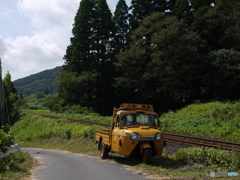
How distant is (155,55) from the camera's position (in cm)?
3584

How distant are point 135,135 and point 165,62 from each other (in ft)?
84.3

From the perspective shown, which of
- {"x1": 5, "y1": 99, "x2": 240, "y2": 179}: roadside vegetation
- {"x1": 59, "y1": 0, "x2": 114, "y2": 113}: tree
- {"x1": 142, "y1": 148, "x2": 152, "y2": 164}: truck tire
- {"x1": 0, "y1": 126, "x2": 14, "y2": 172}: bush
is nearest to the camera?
{"x1": 5, "y1": 99, "x2": 240, "y2": 179}: roadside vegetation

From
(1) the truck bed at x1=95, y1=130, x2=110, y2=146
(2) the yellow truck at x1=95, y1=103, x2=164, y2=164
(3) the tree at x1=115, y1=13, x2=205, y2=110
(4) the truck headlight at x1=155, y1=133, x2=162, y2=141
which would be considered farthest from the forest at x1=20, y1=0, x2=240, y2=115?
(4) the truck headlight at x1=155, y1=133, x2=162, y2=141

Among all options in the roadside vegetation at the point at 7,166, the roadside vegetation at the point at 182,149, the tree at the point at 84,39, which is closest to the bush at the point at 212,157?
the roadside vegetation at the point at 182,149

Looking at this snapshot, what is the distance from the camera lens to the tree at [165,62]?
3500 centimetres

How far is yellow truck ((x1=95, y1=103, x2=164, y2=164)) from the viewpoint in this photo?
34.7 feet

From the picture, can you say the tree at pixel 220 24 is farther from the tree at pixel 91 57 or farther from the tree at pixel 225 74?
the tree at pixel 91 57

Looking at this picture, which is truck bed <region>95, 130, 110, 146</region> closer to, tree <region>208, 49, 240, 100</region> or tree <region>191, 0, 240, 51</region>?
tree <region>208, 49, 240, 100</region>

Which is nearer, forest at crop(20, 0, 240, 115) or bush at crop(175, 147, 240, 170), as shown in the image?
bush at crop(175, 147, 240, 170)

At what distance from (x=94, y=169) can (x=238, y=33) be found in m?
29.6

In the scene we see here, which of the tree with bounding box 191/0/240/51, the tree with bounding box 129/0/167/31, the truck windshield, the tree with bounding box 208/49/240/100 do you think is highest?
the tree with bounding box 129/0/167/31

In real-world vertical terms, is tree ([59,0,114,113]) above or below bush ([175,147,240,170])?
above

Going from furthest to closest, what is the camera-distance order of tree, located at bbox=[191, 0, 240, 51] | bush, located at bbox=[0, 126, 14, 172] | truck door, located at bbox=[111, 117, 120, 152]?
tree, located at bbox=[191, 0, 240, 51] < truck door, located at bbox=[111, 117, 120, 152] < bush, located at bbox=[0, 126, 14, 172]

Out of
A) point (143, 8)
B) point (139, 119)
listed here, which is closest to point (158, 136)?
point (139, 119)
